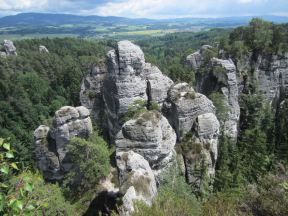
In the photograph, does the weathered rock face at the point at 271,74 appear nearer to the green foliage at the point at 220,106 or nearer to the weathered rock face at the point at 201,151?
the green foliage at the point at 220,106

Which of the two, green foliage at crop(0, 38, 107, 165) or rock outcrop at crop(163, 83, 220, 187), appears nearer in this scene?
rock outcrop at crop(163, 83, 220, 187)

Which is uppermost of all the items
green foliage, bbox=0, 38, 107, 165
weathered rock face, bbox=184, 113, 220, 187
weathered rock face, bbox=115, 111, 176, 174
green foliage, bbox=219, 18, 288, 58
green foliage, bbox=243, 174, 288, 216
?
green foliage, bbox=219, 18, 288, 58

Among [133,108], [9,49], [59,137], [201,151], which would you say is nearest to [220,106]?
[201,151]

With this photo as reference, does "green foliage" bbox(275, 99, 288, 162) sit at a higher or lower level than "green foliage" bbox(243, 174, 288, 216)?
lower

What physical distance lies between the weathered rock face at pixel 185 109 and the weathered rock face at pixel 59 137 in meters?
10.1

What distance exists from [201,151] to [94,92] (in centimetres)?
2033

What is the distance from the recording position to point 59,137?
3491 centimetres

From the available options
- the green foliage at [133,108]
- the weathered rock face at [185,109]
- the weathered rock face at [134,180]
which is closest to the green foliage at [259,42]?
the weathered rock face at [185,109]

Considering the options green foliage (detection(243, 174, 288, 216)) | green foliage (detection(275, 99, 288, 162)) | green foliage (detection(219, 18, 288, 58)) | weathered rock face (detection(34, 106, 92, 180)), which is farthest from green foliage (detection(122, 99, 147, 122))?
green foliage (detection(243, 174, 288, 216))

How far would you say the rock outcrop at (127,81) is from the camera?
3853cm

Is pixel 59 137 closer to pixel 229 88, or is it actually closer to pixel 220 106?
pixel 220 106

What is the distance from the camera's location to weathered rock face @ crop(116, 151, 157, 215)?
19953 millimetres

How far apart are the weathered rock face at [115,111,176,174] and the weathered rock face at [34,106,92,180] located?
8416 millimetres

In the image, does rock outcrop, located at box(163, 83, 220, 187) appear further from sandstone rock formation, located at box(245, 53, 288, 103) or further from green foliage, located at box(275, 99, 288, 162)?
sandstone rock formation, located at box(245, 53, 288, 103)
